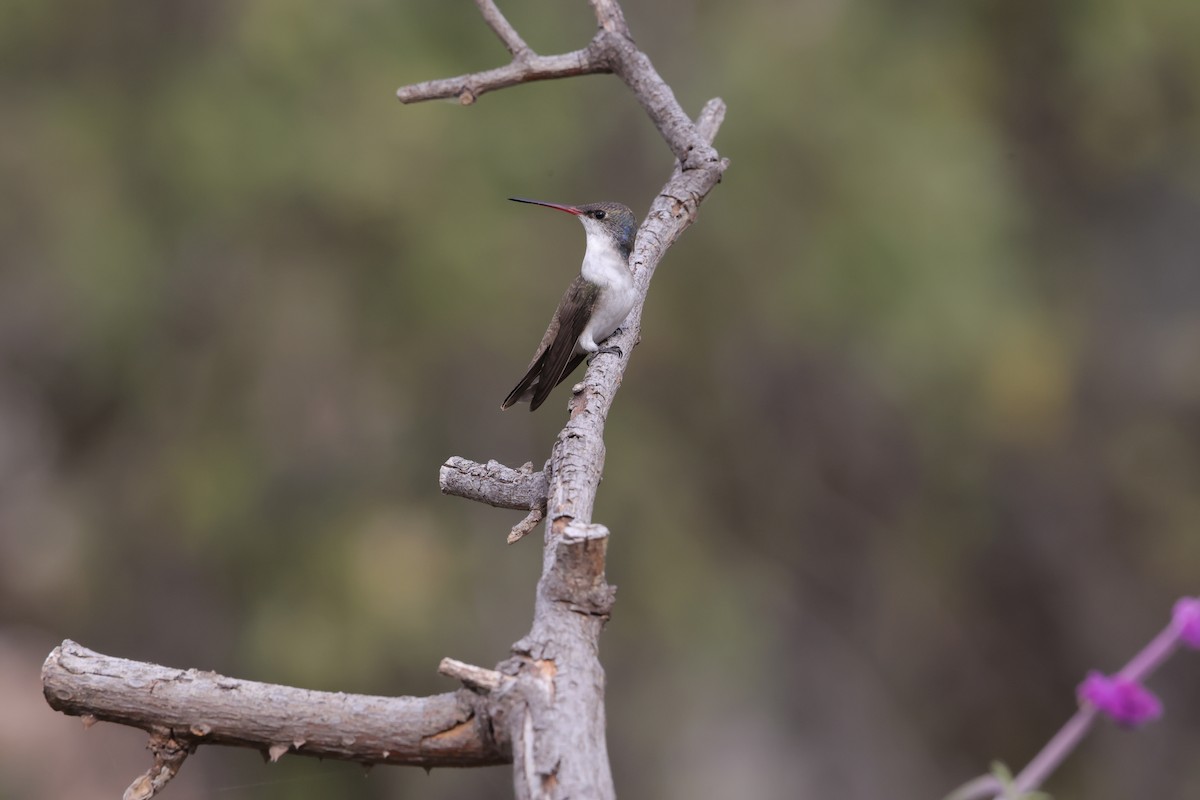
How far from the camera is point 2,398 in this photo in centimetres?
694

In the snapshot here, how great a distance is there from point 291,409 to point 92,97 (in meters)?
1.84

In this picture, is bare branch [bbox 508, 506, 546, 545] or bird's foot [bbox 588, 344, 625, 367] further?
bird's foot [bbox 588, 344, 625, 367]

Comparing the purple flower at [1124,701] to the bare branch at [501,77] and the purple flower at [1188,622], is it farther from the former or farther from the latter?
the bare branch at [501,77]

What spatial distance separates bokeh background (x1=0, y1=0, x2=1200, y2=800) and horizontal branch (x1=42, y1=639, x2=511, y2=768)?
14.1 ft

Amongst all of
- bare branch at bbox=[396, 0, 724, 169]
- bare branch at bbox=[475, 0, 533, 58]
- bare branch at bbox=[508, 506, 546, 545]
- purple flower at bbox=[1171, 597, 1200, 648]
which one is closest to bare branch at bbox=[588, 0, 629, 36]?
bare branch at bbox=[396, 0, 724, 169]

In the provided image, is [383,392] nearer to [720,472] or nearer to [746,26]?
[720,472]

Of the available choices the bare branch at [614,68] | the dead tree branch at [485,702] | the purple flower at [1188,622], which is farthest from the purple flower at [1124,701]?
the bare branch at [614,68]

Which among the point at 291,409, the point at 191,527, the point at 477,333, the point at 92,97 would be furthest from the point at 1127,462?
the point at 92,97

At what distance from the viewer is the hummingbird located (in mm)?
3268

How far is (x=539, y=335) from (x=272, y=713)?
494 centimetres

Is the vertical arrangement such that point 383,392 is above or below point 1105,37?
below

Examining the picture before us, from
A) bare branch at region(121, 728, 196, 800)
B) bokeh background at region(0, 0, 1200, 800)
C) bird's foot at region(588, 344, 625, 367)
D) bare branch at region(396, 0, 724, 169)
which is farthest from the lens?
bokeh background at region(0, 0, 1200, 800)

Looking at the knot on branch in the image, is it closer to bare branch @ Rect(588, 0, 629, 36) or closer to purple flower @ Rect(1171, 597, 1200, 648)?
purple flower @ Rect(1171, 597, 1200, 648)

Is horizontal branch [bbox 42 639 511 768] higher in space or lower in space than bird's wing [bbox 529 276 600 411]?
lower
